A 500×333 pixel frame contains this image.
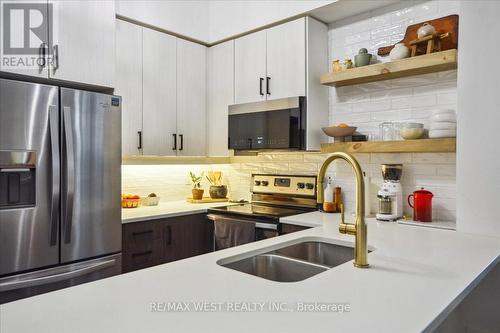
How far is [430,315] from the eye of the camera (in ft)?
3.04

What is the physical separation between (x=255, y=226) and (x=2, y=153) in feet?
5.13

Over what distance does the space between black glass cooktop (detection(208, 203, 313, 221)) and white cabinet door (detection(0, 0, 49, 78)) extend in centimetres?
150

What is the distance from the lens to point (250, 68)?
306cm

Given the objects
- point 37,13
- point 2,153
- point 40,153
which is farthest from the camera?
point 37,13

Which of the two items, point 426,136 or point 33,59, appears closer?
point 33,59

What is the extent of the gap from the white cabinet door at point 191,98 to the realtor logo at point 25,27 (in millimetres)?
1136

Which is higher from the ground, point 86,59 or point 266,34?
point 266,34

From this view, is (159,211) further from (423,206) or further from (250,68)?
(423,206)

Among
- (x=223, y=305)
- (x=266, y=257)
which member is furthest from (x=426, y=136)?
(x=223, y=305)

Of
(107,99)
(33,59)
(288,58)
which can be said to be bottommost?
(107,99)

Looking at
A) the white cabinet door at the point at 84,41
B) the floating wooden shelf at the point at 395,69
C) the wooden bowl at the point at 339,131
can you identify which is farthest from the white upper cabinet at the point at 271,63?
the white cabinet door at the point at 84,41

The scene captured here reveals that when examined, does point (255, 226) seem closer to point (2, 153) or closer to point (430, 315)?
point (2, 153)

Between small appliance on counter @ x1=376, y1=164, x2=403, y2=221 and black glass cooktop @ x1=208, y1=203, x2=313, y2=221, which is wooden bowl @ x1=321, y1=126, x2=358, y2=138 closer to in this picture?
small appliance on counter @ x1=376, y1=164, x2=403, y2=221

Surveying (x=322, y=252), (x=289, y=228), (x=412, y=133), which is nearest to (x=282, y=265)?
(x=322, y=252)
